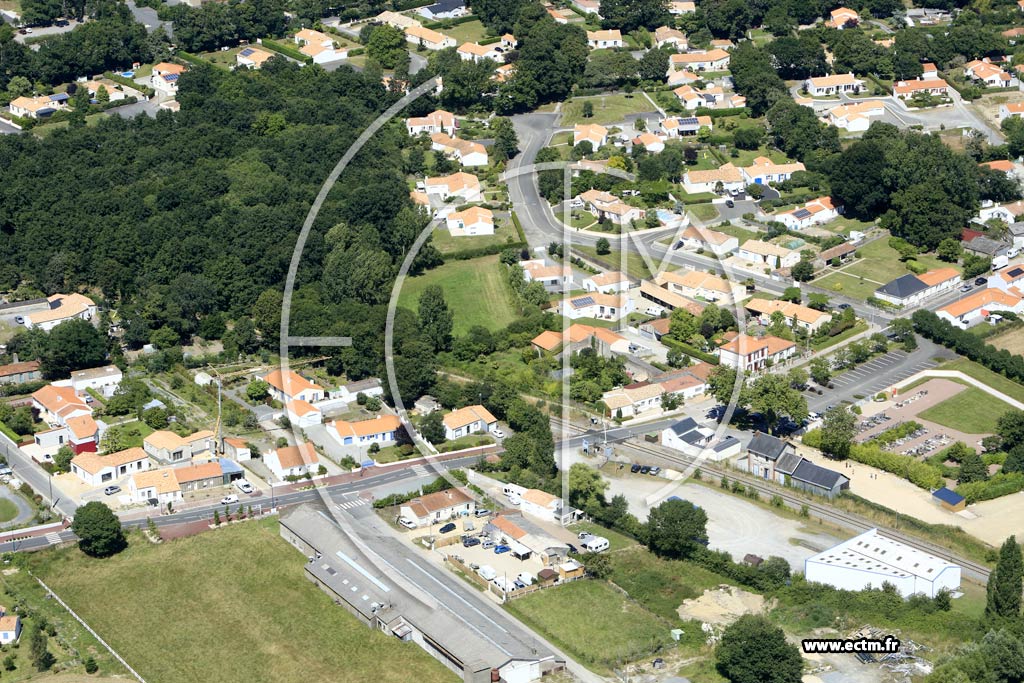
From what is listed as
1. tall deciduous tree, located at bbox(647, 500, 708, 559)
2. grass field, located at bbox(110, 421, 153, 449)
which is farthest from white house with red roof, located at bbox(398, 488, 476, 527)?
grass field, located at bbox(110, 421, 153, 449)

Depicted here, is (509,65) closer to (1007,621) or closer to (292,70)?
(292,70)

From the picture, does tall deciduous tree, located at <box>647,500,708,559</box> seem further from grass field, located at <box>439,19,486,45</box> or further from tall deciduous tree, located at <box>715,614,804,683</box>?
grass field, located at <box>439,19,486,45</box>

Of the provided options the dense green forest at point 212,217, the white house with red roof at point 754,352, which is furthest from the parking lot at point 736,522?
the dense green forest at point 212,217

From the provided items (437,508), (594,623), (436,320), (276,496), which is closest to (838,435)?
(594,623)

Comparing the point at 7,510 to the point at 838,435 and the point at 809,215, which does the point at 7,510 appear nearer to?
the point at 838,435

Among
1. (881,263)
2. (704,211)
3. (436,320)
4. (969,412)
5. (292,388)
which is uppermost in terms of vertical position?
(436,320)

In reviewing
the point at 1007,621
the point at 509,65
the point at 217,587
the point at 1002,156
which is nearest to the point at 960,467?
the point at 1007,621
